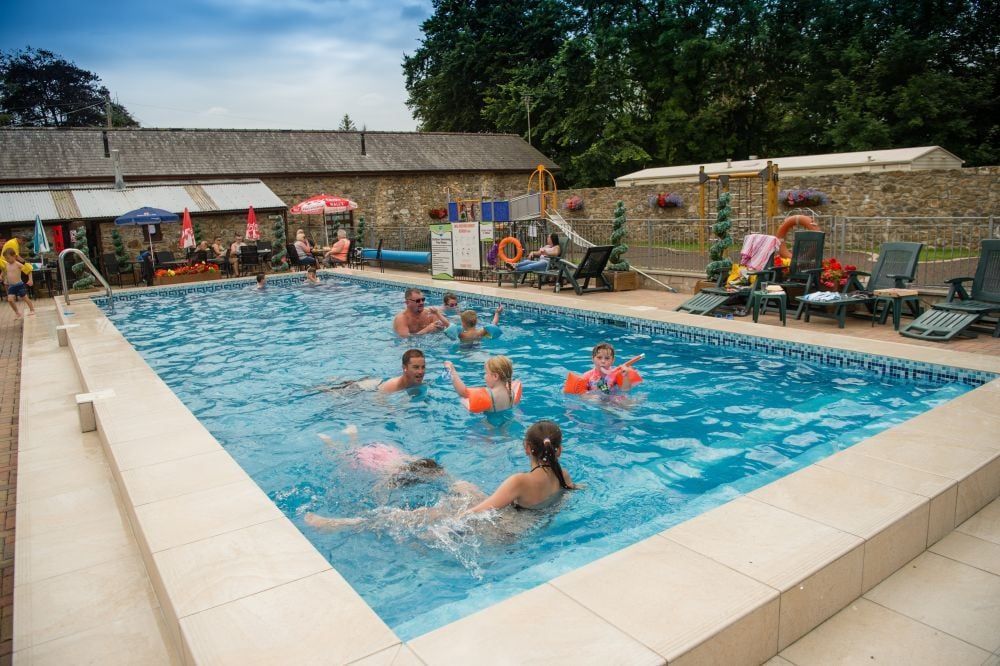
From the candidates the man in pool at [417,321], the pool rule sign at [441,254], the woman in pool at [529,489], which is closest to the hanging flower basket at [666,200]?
the pool rule sign at [441,254]

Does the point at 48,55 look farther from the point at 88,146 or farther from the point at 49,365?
the point at 49,365

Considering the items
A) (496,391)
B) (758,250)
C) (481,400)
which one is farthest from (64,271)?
(758,250)

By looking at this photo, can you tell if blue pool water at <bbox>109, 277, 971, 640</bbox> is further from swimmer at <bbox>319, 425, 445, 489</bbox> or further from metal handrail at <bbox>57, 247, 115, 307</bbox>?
metal handrail at <bbox>57, 247, 115, 307</bbox>

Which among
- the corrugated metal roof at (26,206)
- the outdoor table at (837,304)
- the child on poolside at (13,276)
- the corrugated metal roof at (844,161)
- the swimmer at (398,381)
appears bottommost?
the swimmer at (398,381)

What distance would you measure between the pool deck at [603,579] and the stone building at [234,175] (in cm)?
1971

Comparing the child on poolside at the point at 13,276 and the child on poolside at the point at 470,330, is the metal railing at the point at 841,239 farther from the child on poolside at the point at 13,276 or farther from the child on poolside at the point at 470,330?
the child on poolside at the point at 13,276

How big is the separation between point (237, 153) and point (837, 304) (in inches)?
948

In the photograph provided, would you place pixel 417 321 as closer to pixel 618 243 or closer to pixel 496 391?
pixel 496 391

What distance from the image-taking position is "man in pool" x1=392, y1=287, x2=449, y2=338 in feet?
33.7

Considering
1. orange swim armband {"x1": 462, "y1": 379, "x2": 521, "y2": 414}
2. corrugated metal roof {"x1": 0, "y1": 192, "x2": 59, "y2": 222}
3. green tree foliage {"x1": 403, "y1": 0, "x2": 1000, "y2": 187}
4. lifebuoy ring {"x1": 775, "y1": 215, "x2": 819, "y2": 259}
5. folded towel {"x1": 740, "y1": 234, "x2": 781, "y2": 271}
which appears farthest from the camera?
green tree foliage {"x1": 403, "y1": 0, "x2": 1000, "y2": 187}

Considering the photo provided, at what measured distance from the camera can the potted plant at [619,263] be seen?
13.5 m

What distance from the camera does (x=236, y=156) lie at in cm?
2659

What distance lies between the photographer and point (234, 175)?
25688 millimetres

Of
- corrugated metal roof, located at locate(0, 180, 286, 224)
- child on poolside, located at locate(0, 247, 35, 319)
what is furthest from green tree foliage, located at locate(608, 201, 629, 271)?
corrugated metal roof, located at locate(0, 180, 286, 224)
